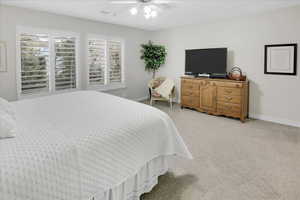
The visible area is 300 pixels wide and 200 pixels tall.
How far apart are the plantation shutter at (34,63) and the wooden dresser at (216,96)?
11.0 ft

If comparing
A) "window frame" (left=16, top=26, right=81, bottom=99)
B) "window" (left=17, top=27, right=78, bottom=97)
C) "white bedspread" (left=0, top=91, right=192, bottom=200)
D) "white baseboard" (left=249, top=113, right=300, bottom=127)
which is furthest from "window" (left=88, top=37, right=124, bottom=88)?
"white baseboard" (left=249, top=113, right=300, bottom=127)

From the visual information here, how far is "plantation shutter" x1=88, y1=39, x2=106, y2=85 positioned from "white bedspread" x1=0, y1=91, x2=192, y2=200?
2966 millimetres

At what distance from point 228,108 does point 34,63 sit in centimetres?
429

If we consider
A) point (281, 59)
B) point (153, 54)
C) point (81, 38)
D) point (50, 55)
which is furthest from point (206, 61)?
point (50, 55)

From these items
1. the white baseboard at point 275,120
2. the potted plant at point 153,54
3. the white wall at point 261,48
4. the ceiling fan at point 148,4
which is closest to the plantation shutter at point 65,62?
the ceiling fan at point 148,4

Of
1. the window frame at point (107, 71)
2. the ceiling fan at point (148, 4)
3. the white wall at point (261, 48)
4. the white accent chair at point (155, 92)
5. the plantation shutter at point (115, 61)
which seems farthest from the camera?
the white accent chair at point (155, 92)

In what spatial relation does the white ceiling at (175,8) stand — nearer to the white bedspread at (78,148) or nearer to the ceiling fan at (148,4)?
the ceiling fan at (148,4)

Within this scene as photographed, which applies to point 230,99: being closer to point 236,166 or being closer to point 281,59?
point 281,59

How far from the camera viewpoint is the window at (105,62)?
17.2 ft

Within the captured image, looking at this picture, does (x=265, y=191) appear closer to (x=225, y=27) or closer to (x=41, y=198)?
(x=41, y=198)

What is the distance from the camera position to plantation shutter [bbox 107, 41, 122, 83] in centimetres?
564

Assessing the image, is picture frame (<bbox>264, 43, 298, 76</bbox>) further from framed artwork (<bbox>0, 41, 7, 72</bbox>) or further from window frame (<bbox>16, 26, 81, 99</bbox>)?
framed artwork (<bbox>0, 41, 7, 72</bbox>)

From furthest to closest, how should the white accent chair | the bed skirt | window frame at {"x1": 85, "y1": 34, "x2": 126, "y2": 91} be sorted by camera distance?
the white accent chair < window frame at {"x1": 85, "y1": 34, "x2": 126, "y2": 91} < the bed skirt

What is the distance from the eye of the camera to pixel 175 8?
3.99 metres
